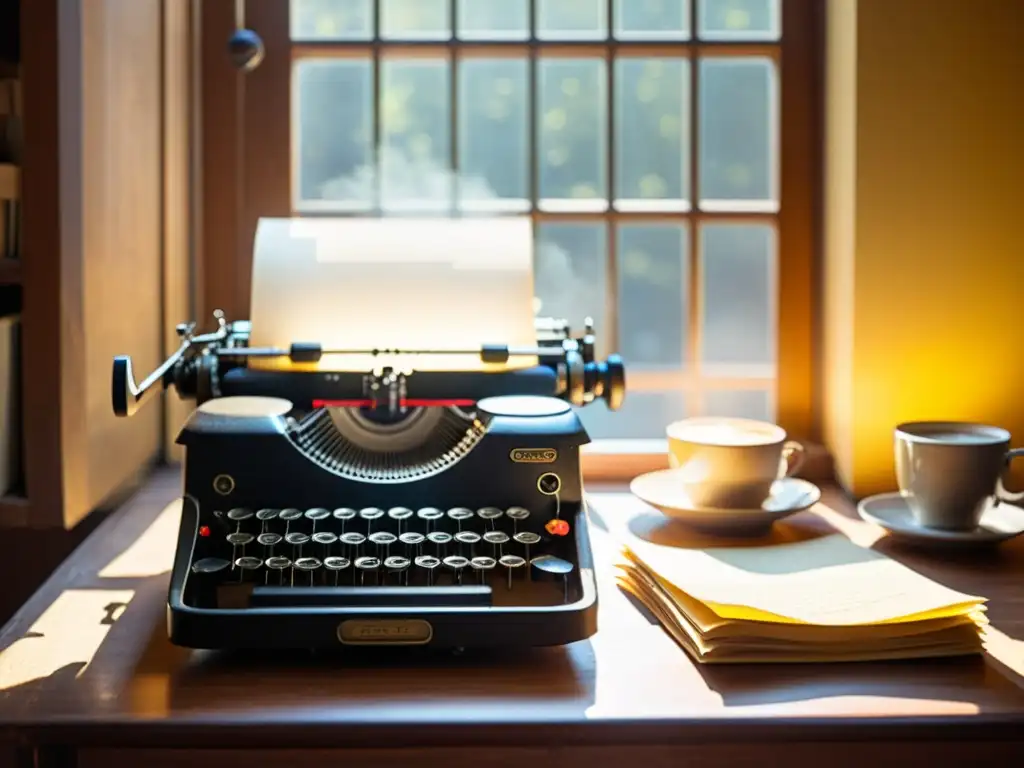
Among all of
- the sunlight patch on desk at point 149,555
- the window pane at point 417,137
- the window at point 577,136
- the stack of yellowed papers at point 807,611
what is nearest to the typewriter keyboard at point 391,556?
the stack of yellowed papers at point 807,611

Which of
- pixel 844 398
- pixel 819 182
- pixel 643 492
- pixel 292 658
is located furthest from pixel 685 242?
pixel 292 658

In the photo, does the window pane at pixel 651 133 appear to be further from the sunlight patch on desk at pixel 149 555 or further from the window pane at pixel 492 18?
the sunlight patch on desk at pixel 149 555

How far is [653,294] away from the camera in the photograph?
→ 2139 millimetres

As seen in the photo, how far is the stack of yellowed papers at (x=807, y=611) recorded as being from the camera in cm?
107

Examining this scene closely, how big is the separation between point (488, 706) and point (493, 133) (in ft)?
3.74

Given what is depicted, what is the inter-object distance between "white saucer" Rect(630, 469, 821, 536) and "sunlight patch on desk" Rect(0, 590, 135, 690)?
63 cm

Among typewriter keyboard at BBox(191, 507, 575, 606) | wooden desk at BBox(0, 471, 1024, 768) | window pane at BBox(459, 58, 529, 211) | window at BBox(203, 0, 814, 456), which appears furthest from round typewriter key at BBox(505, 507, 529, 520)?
window pane at BBox(459, 58, 529, 211)

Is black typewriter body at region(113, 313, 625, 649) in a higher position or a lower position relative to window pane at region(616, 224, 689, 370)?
lower

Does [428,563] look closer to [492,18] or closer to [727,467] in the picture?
[727,467]

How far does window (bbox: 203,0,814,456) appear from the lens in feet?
6.02

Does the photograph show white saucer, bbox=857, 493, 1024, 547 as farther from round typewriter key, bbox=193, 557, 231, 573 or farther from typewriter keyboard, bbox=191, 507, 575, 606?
round typewriter key, bbox=193, 557, 231, 573

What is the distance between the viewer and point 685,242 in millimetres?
1855

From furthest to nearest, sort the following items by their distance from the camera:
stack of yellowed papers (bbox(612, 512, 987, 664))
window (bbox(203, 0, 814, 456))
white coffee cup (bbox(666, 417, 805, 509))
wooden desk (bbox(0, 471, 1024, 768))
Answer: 1. window (bbox(203, 0, 814, 456))
2. white coffee cup (bbox(666, 417, 805, 509))
3. stack of yellowed papers (bbox(612, 512, 987, 664))
4. wooden desk (bbox(0, 471, 1024, 768))

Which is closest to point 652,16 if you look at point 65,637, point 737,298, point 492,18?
point 492,18
